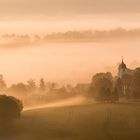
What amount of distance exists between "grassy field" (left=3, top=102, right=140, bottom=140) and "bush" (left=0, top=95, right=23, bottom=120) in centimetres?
203

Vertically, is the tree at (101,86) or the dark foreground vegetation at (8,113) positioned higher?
the tree at (101,86)

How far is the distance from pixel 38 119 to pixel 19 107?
6024 mm

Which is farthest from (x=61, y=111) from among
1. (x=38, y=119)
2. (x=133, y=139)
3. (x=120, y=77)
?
(x=120, y=77)

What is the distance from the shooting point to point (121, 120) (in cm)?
12344

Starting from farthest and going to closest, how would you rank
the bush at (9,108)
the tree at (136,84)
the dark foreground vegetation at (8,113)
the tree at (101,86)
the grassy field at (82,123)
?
the tree at (136,84) < the tree at (101,86) < the bush at (9,108) < the dark foreground vegetation at (8,113) < the grassy field at (82,123)

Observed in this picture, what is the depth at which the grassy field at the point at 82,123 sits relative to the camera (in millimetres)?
113688

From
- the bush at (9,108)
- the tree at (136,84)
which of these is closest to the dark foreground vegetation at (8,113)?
the bush at (9,108)

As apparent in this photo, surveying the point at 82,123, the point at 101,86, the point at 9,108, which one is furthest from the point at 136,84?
the point at 9,108

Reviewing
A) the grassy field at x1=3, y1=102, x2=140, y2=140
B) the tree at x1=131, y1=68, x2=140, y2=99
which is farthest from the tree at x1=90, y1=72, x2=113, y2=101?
the grassy field at x1=3, y1=102, x2=140, y2=140

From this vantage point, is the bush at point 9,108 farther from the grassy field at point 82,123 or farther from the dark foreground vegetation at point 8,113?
the grassy field at point 82,123

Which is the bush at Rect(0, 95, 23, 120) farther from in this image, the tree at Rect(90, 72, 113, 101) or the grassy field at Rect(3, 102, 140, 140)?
the tree at Rect(90, 72, 113, 101)

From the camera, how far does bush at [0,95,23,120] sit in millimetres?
123394

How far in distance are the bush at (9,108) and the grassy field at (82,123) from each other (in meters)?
2.03

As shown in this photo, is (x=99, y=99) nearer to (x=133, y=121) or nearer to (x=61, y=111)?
(x=61, y=111)
